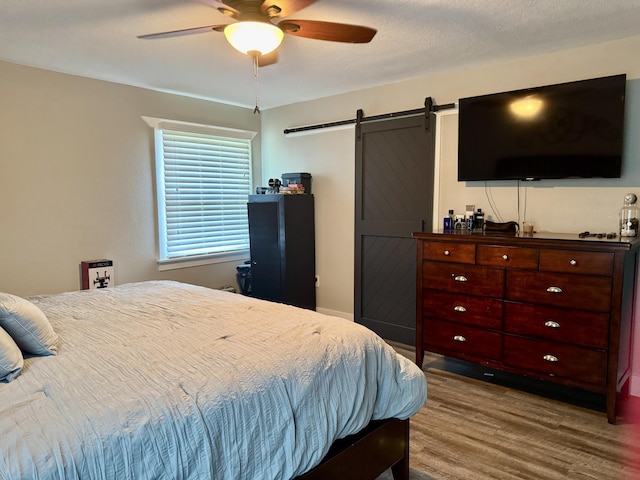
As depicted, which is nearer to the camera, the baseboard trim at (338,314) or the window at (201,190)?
the window at (201,190)

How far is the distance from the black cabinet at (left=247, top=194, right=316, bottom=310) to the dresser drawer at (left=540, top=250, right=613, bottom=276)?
237 cm

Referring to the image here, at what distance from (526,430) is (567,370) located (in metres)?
0.48

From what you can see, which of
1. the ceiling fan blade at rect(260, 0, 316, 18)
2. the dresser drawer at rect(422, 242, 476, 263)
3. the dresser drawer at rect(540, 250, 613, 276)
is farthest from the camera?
the dresser drawer at rect(422, 242, 476, 263)

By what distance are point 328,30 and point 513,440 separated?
8.02 ft

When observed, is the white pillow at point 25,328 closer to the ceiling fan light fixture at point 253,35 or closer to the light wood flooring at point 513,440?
the ceiling fan light fixture at point 253,35

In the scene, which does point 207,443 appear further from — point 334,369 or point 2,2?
point 2,2

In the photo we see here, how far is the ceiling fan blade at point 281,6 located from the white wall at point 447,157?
1939 mm

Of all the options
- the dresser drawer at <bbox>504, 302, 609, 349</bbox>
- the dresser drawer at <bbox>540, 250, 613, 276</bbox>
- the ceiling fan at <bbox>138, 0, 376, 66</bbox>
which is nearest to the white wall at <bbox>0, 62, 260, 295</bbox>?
the ceiling fan at <bbox>138, 0, 376, 66</bbox>

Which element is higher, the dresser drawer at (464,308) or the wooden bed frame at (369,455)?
the dresser drawer at (464,308)

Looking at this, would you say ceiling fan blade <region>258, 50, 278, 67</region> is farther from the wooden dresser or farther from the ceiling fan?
the wooden dresser

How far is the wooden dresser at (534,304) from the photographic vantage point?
2482 millimetres

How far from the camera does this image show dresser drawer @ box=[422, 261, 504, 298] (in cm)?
287

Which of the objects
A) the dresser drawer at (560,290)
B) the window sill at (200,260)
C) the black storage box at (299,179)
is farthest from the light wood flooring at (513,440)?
the window sill at (200,260)

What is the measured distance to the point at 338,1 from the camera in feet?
7.44
